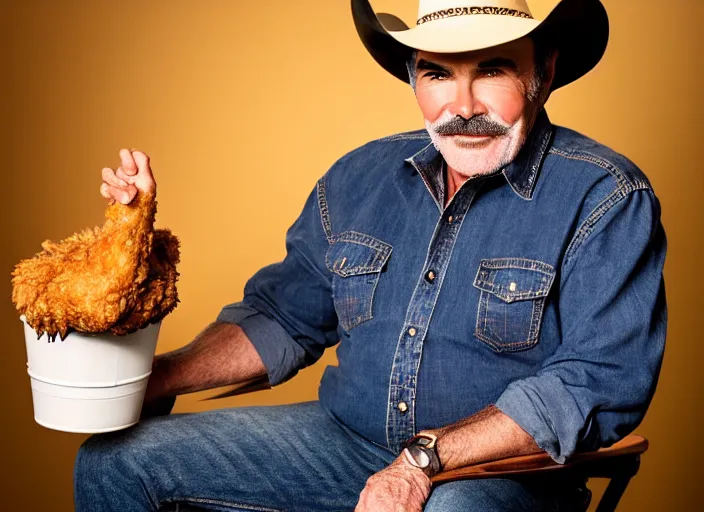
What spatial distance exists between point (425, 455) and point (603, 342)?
1.38 feet

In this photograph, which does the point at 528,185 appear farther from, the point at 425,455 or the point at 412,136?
the point at 425,455

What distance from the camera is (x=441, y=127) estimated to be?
8.19ft

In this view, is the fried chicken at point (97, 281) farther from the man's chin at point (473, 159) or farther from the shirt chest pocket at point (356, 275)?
the man's chin at point (473, 159)

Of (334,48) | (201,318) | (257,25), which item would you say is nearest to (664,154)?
(334,48)

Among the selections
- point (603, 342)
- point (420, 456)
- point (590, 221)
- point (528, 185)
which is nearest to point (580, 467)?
point (603, 342)

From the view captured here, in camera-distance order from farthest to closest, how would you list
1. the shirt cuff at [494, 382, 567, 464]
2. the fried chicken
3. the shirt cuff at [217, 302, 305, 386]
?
1. the shirt cuff at [217, 302, 305, 386]
2. the shirt cuff at [494, 382, 567, 464]
3. the fried chicken

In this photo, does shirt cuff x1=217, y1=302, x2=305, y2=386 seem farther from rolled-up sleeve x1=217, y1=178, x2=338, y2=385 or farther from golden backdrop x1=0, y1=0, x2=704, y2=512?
golden backdrop x1=0, y1=0, x2=704, y2=512

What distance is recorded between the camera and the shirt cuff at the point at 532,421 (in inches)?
85.7

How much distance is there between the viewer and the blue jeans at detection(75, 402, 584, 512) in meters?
2.46

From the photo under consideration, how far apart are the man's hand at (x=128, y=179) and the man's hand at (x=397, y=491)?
0.70m

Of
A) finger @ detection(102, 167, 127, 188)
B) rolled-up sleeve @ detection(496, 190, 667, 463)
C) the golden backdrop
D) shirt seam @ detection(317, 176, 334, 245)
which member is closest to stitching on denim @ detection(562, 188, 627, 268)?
rolled-up sleeve @ detection(496, 190, 667, 463)

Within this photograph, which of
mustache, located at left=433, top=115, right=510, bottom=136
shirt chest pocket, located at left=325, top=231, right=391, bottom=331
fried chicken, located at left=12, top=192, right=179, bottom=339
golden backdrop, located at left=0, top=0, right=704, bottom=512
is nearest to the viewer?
fried chicken, located at left=12, top=192, right=179, bottom=339

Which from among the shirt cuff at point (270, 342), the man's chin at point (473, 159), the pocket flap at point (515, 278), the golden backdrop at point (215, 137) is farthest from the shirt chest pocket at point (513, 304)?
the golden backdrop at point (215, 137)

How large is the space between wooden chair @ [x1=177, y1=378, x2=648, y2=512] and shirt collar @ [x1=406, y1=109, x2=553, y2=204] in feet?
1.87
